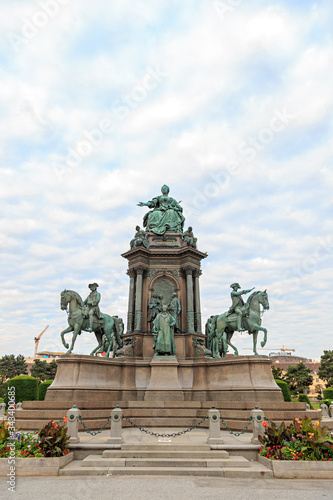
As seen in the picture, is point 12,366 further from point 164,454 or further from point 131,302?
point 164,454

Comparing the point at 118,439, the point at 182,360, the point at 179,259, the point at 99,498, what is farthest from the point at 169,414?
the point at 179,259

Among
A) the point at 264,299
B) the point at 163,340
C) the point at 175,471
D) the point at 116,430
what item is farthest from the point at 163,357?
the point at 175,471

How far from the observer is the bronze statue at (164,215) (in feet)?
94.7

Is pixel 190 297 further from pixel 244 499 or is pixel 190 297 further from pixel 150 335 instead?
pixel 244 499

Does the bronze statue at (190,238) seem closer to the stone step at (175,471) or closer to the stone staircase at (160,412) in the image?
the stone staircase at (160,412)

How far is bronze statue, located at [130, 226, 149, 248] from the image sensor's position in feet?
87.3

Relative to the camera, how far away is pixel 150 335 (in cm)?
2402

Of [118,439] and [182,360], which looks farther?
[182,360]

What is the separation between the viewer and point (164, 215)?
2958cm

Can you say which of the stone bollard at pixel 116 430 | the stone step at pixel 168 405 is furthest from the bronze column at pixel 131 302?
the stone bollard at pixel 116 430

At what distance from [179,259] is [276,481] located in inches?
728

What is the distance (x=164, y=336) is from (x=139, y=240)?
8310mm

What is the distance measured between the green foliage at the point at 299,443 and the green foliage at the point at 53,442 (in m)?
6.27

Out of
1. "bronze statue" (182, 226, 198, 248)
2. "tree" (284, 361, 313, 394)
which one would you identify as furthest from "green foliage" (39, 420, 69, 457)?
"tree" (284, 361, 313, 394)
